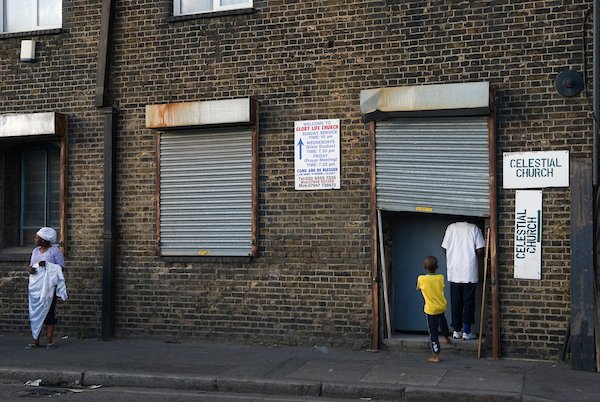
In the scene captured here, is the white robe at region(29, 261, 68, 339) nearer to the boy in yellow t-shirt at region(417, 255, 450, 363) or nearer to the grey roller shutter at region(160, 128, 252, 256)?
the grey roller shutter at region(160, 128, 252, 256)

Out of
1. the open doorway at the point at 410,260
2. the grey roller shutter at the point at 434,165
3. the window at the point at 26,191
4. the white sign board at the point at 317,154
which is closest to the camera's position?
the grey roller shutter at the point at 434,165

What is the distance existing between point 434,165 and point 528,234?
1474 mm

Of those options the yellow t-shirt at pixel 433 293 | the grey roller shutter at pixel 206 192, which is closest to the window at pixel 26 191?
the grey roller shutter at pixel 206 192

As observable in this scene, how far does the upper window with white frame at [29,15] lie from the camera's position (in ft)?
43.3

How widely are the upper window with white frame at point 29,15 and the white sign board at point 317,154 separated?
447 cm

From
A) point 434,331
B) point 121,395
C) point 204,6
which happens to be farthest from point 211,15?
point 121,395

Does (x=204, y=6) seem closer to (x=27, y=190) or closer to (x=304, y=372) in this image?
(x=27, y=190)

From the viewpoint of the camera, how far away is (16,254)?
13.2m

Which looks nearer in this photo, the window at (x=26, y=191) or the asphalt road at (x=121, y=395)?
the asphalt road at (x=121, y=395)

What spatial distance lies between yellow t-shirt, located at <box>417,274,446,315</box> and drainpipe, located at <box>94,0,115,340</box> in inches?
188

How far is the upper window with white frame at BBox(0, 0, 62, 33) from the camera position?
13.2 metres

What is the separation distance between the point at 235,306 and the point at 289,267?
0.99 m

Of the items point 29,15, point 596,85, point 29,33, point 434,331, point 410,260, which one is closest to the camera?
point 596,85

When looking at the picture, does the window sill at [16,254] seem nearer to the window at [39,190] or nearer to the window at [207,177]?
the window at [39,190]
